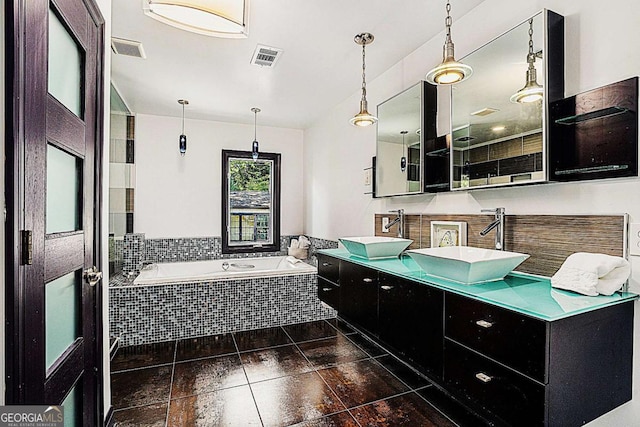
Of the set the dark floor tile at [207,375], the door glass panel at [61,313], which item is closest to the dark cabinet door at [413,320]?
the dark floor tile at [207,375]

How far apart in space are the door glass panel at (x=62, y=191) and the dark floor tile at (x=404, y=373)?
226 cm

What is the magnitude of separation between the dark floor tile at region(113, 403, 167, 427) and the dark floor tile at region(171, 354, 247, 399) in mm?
157

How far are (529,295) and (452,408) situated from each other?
1055mm

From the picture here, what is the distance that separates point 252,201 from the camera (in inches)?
200

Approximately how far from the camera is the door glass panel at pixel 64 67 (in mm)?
1188

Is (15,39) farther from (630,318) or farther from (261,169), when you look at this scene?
(261,169)

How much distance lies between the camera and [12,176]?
0.91 m

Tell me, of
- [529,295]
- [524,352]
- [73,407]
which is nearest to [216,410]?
[73,407]

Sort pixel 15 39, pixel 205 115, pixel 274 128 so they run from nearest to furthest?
pixel 15 39
pixel 205 115
pixel 274 128

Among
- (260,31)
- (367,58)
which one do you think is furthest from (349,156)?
(260,31)

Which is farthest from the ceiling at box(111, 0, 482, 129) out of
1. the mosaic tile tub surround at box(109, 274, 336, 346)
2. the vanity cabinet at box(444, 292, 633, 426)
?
the mosaic tile tub surround at box(109, 274, 336, 346)

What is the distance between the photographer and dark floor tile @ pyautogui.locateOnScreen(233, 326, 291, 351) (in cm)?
314

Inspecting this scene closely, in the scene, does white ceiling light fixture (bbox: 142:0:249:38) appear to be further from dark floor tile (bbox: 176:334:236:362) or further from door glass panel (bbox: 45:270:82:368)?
dark floor tile (bbox: 176:334:236:362)

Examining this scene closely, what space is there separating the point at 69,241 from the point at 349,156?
9.42 ft
